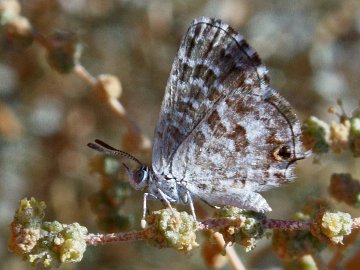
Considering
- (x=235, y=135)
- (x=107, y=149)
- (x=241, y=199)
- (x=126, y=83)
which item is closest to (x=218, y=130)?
(x=235, y=135)

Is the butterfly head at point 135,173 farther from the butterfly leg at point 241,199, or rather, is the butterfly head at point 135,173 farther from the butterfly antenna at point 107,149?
the butterfly leg at point 241,199

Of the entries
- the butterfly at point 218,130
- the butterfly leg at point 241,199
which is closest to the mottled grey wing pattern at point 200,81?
the butterfly at point 218,130

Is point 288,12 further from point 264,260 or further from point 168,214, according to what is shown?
point 168,214

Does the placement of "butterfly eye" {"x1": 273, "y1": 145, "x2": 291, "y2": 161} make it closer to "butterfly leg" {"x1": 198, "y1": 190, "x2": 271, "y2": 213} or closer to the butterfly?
the butterfly

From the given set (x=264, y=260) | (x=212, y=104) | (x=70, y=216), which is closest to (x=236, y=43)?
(x=212, y=104)

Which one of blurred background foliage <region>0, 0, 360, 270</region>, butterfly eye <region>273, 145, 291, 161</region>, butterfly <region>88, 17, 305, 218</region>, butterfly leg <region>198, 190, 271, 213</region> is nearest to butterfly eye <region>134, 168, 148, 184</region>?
butterfly <region>88, 17, 305, 218</region>

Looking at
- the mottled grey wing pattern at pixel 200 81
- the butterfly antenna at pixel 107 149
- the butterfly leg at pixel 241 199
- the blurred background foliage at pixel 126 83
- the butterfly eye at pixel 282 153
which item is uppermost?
the blurred background foliage at pixel 126 83
